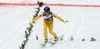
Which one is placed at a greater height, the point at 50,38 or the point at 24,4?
the point at 24,4

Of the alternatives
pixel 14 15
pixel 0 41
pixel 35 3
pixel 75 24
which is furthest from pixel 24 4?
pixel 0 41

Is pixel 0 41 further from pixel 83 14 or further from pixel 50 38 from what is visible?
pixel 83 14

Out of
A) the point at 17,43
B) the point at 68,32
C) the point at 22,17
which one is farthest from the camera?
the point at 22,17

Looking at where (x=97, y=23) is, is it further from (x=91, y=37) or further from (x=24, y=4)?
(x=24, y=4)

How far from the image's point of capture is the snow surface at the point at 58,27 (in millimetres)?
10180

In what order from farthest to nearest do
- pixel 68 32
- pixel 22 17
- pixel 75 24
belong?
pixel 22 17, pixel 75 24, pixel 68 32

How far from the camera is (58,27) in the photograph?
41.1ft

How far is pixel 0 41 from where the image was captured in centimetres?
1096

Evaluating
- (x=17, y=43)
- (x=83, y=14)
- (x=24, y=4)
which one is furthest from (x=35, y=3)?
(x=17, y=43)

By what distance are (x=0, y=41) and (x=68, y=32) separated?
310cm

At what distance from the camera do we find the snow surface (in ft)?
33.4

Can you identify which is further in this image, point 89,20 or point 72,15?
point 72,15

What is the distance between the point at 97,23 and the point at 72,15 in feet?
5.99

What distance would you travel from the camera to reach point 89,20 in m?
13.4
